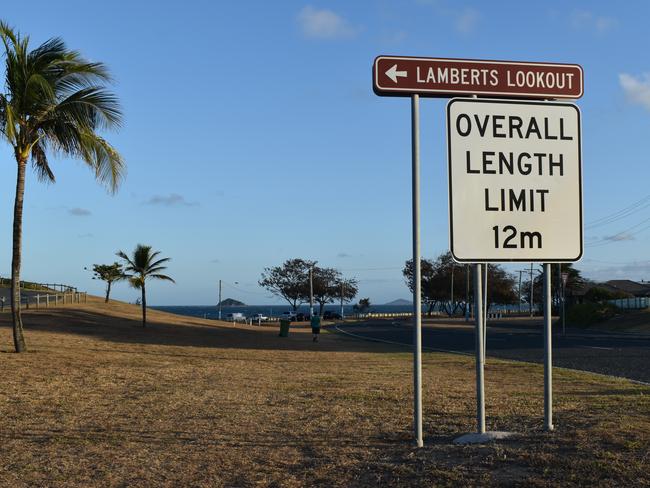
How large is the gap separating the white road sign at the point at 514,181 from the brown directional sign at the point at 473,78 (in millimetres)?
116

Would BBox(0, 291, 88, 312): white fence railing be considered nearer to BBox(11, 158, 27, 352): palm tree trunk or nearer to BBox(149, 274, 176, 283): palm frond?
BBox(149, 274, 176, 283): palm frond

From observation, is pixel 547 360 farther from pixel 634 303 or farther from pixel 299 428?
pixel 634 303

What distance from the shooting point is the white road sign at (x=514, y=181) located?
635 cm

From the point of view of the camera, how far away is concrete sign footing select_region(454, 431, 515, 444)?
6324 millimetres

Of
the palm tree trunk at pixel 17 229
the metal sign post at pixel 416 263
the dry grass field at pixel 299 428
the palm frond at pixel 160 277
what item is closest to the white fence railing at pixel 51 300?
the palm frond at pixel 160 277

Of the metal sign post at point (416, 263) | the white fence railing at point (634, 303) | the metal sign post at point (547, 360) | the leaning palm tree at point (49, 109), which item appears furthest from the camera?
the white fence railing at point (634, 303)

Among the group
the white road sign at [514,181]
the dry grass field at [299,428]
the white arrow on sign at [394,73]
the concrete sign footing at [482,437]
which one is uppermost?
the white arrow on sign at [394,73]

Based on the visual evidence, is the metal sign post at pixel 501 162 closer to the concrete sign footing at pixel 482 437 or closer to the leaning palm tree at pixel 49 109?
Answer: the concrete sign footing at pixel 482 437

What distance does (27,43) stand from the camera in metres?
15.8

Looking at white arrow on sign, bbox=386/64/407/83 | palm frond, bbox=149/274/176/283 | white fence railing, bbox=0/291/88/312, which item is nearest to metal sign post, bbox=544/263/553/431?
white arrow on sign, bbox=386/64/407/83

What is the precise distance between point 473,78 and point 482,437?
3249 millimetres

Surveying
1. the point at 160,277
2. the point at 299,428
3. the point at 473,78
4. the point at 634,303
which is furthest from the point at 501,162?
the point at 634,303

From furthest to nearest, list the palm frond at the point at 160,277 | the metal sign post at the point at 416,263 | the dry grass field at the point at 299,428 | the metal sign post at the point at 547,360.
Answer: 1. the palm frond at the point at 160,277
2. the metal sign post at the point at 547,360
3. the metal sign post at the point at 416,263
4. the dry grass field at the point at 299,428

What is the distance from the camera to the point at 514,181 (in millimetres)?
6441
